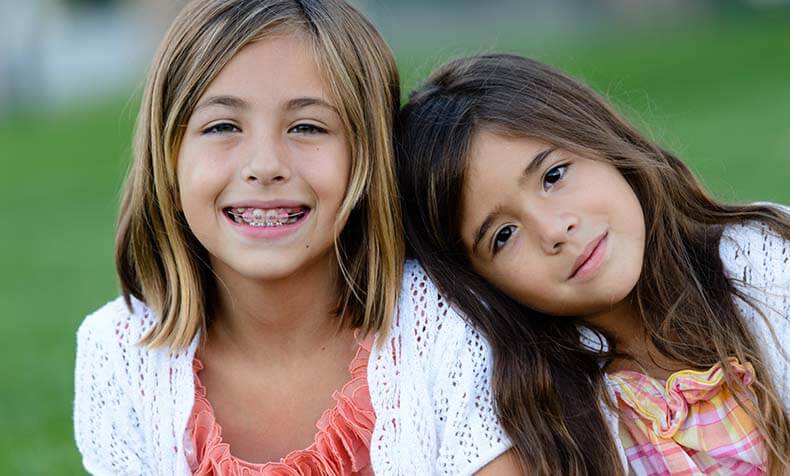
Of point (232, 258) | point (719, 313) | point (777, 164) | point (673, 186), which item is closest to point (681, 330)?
point (719, 313)

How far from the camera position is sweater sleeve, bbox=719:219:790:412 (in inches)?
115

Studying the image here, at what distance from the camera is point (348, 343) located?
3039 millimetres

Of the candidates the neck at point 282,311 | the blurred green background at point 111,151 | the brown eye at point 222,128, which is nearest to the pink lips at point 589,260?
the blurred green background at point 111,151

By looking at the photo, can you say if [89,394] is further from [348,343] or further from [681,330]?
[681,330]

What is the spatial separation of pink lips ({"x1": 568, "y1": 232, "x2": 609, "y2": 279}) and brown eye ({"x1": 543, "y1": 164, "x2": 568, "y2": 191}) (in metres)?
0.17

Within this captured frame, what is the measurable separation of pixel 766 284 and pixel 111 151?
11.5 m

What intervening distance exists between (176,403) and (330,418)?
1.25 feet

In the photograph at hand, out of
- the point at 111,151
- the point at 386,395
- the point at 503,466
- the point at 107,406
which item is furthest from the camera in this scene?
the point at 111,151

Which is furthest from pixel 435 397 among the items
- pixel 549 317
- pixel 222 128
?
pixel 222 128

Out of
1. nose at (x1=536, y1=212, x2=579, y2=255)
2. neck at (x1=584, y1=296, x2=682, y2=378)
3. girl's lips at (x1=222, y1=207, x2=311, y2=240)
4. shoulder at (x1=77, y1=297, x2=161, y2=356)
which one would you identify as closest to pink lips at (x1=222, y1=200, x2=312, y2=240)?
girl's lips at (x1=222, y1=207, x2=311, y2=240)

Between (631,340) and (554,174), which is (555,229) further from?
(631,340)

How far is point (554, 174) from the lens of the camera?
292cm

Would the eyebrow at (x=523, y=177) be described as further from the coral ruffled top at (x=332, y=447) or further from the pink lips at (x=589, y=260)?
the coral ruffled top at (x=332, y=447)

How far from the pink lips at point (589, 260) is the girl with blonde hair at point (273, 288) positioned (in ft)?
0.93
